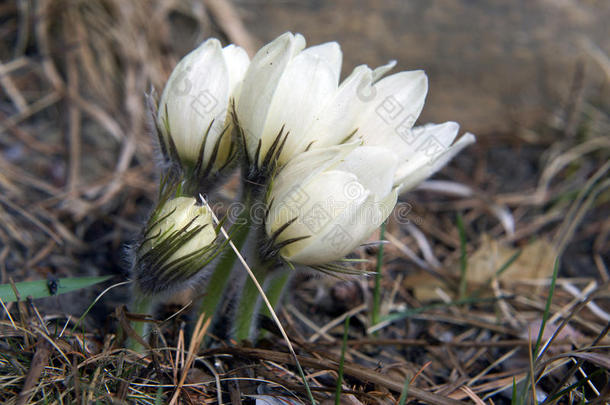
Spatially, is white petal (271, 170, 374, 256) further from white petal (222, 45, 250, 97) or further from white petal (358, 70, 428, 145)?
white petal (222, 45, 250, 97)

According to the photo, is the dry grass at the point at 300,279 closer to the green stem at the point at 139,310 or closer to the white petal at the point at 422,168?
the green stem at the point at 139,310

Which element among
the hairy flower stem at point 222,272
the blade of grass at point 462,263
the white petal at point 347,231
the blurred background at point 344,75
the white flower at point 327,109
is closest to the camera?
the white petal at point 347,231

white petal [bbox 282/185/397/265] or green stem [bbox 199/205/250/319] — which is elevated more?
white petal [bbox 282/185/397/265]

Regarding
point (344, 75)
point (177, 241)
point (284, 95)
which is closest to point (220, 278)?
point (177, 241)

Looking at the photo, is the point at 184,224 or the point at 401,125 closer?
the point at 184,224

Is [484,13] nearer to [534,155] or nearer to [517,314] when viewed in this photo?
[534,155]

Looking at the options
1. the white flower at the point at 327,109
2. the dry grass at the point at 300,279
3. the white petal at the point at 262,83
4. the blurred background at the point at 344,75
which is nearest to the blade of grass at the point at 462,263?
the dry grass at the point at 300,279

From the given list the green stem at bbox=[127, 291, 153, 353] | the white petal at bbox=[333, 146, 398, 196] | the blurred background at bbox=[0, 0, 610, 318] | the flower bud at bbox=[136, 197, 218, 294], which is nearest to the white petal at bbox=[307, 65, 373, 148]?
the white petal at bbox=[333, 146, 398, 196]

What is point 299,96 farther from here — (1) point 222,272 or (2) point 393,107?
(1) point 222,272
